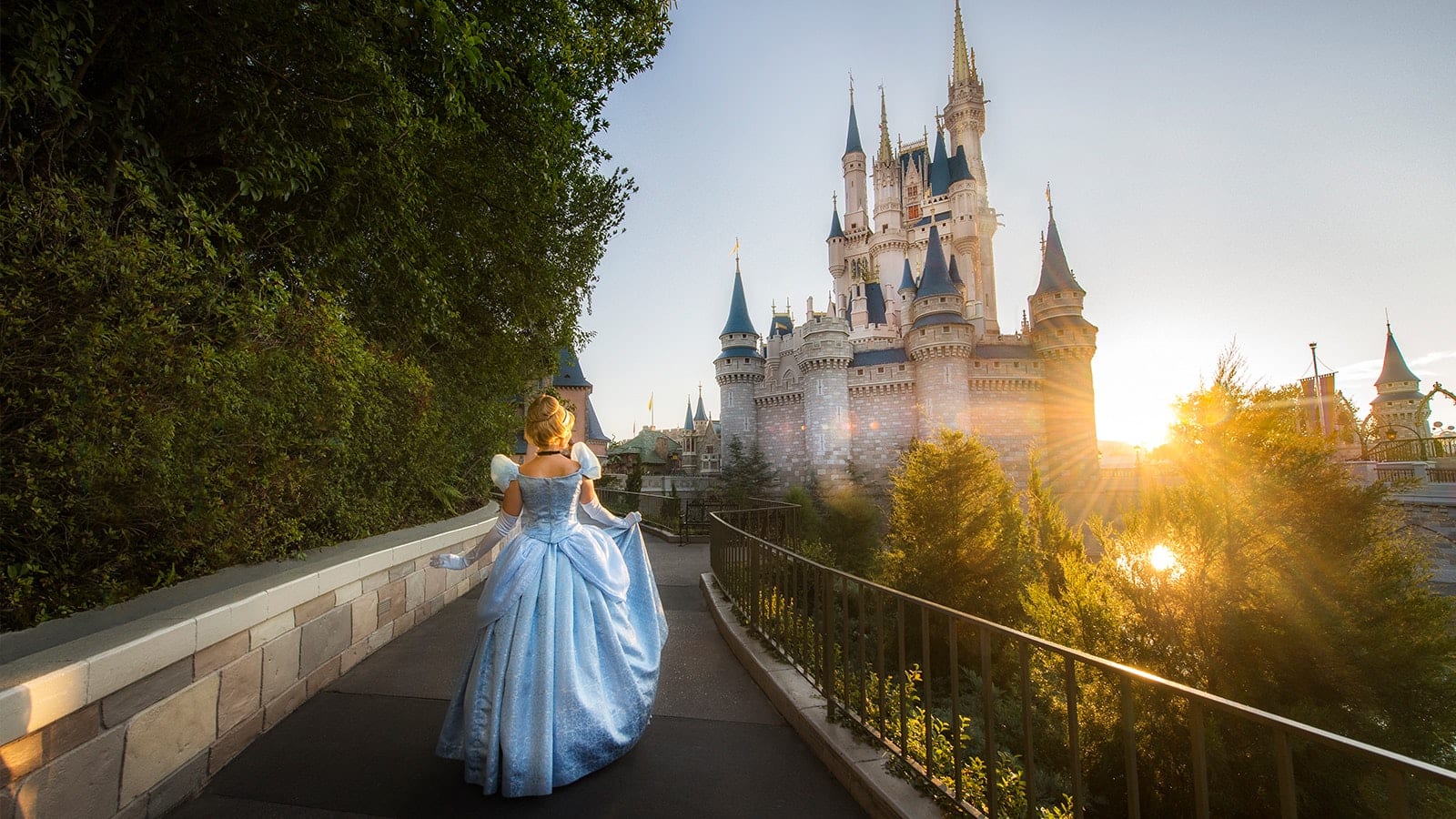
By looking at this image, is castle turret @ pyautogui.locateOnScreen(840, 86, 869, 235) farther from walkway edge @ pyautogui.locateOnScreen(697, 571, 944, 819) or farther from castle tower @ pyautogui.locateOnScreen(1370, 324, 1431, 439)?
walkway edge @ pyautogui.locateOnScreen(697, 571, 944, 819)

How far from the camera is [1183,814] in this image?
632 centimetres

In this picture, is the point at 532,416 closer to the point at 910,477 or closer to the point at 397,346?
the point at 397,346

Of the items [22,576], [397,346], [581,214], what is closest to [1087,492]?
[581,214]

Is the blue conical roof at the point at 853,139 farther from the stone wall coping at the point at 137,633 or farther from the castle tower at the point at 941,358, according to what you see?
the stone wall coping at the point at 137,633

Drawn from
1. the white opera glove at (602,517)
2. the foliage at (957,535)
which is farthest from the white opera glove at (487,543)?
the foliage at (957,535)

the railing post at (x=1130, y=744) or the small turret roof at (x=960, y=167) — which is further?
the small turret roof at (x=960, y=167)

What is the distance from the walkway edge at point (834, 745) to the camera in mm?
2475

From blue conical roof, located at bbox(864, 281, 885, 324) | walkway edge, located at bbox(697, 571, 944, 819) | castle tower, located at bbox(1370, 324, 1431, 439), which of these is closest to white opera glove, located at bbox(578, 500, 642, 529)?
walkway edge, located at bbox(697, 571, 944, 819)

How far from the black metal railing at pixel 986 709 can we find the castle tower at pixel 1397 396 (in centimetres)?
5441

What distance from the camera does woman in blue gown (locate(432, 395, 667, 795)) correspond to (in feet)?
8.73

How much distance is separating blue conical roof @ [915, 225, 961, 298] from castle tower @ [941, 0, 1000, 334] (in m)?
8.33

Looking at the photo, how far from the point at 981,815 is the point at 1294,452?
9.73 metres

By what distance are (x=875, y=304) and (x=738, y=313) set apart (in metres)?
11.6

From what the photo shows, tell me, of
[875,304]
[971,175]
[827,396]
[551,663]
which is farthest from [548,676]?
[971,175]
